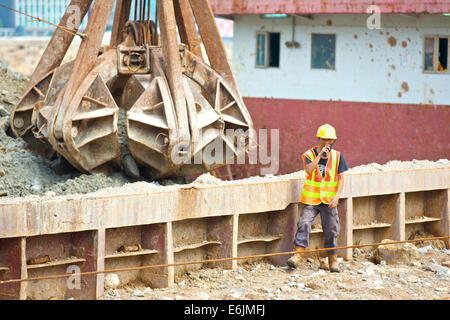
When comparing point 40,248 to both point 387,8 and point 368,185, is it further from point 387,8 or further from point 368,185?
point 387,8

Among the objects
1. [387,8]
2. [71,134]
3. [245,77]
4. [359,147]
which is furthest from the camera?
[245,77]

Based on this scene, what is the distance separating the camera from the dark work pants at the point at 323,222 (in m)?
10.0

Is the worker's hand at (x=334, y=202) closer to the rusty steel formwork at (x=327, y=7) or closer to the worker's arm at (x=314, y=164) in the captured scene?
the worker's arm at (x=314, y=164)

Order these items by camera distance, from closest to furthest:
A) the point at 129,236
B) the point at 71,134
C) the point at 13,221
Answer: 1. the point at 13,221
2. the point at 129,236
3. the point at 71,134

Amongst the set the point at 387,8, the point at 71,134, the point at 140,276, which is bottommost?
the point at 140,276

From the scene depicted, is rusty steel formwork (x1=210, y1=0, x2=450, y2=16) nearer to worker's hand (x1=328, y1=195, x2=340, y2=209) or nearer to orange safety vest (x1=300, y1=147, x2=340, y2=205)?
orange safety vest (x1=300, y1=147, x2=340, y2=205)

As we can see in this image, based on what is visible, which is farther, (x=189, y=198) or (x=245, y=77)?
(x=245, y=77)

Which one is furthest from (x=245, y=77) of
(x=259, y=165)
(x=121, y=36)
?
(x=121, y=36)

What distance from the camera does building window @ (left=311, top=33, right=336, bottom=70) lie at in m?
17.4

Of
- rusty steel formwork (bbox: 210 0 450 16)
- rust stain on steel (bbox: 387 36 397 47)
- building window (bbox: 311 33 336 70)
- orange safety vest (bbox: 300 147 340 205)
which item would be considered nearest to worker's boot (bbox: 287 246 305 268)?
orange safety vest (bbox: 300 147 340 205)

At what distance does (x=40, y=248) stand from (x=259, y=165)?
9.37m

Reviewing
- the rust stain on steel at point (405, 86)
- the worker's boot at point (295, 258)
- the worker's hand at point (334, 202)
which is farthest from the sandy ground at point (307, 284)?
the rust stain on steel at point (405, 86)

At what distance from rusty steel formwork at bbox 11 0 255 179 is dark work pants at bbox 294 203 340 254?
1.89 metres

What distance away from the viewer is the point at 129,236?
9641 mm
